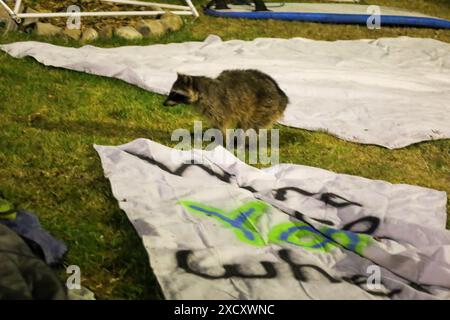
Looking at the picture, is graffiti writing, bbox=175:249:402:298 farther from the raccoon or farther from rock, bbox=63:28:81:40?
rock, bbox=63:28:81:40

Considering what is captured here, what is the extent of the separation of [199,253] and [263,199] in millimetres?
1129

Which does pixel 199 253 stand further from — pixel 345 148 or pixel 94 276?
pixel 345 148

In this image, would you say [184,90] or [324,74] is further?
[324,74]

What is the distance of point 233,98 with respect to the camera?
5.92 metres

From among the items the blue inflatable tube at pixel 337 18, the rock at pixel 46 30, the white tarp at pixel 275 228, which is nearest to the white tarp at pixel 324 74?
the rock at pixel 46 30

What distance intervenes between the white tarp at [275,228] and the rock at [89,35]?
4.50 metres

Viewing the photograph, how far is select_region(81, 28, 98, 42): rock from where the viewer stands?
9195 mm

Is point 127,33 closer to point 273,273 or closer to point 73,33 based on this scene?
point 73,33

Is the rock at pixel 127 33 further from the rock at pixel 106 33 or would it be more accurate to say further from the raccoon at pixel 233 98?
the raccoon at pixel 233 98

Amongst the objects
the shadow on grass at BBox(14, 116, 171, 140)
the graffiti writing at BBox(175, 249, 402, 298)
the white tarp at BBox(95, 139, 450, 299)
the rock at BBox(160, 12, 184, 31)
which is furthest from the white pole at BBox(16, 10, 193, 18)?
the graffiti writing at BBox(175, 249, 402, 298)

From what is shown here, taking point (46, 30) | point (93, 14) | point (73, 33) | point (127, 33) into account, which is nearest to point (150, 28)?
point (127, 33)

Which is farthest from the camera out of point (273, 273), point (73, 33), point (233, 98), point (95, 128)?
point (73, 33)

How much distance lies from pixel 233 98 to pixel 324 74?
2927 millimetres

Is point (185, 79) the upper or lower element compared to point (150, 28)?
lower
